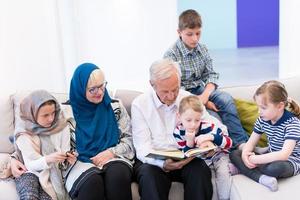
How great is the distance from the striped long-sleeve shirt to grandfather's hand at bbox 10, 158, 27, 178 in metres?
0.86

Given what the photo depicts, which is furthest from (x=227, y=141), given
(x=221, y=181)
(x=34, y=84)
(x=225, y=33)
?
(x=225, y=33)

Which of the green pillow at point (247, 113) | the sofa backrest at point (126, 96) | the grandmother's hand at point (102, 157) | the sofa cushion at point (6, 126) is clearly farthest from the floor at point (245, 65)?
the sofa cushion at point (6, 126)

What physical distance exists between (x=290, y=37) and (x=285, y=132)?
2955mm

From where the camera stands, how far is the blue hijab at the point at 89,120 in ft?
7.75

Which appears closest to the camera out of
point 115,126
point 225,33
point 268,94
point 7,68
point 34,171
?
point 268,94

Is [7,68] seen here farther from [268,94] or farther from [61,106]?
[268,94]

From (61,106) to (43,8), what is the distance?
1.80 m

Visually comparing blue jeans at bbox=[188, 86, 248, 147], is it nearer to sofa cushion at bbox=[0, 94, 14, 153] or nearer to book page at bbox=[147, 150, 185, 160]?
book page at bbox=[147, 150, 185, 160]

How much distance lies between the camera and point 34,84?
4031 mm

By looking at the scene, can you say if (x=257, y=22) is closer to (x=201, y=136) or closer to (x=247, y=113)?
(x=247, y=113)

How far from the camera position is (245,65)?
6516 millimetres

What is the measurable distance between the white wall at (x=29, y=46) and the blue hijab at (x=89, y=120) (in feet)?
5.42

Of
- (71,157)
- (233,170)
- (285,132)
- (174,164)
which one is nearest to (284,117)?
(285,132)

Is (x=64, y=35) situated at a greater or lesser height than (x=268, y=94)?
greater
